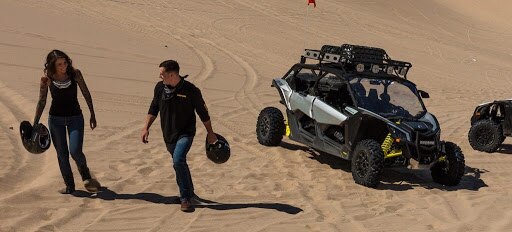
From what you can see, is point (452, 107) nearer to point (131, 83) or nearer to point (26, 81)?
point (131, 83)

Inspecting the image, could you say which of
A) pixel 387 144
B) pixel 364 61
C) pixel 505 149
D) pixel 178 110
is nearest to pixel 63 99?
pixel 178 110

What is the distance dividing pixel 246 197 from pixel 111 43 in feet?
40.3

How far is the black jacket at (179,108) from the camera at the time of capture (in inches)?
239

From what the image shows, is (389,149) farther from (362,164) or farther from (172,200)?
(172,200)

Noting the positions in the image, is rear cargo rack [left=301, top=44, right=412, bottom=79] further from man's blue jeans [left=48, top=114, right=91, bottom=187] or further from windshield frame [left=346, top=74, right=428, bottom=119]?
man's blue jeans [left=48, top=114, right=91, bottom=187]

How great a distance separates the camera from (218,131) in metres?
11.0

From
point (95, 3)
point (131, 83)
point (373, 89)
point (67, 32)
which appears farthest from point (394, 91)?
point (95, 3)

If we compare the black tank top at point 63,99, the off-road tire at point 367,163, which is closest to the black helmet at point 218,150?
the black tank top at point 63,99

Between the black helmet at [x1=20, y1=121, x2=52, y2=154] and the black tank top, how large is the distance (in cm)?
23

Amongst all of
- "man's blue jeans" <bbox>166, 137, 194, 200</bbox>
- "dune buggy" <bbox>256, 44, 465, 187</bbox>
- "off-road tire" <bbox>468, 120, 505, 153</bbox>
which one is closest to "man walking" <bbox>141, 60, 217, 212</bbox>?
"man's blue jeans" <bbox>166, 137, 194, 200</bbox>

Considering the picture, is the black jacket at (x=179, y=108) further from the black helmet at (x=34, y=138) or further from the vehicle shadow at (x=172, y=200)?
the black helmet at (x=34, y=138)

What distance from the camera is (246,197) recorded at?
718cm

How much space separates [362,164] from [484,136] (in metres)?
4.25

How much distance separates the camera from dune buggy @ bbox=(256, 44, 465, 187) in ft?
26.3
